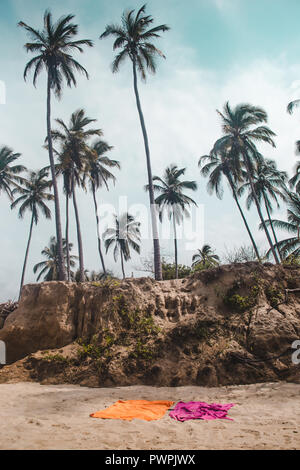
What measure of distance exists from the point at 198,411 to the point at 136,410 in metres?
1.24

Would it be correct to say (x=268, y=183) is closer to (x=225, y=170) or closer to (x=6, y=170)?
(x=225, y=170)

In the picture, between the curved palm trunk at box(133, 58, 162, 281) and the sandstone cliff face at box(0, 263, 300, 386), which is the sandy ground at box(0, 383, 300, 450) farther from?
the curved palm trunk at box(133, 58, 162, 281)

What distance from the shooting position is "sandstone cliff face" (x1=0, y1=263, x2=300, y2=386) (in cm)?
864

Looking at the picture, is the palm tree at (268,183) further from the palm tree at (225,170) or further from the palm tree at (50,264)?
the palm tree at (50,264)

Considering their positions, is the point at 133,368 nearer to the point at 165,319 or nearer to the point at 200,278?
the point at 165,319

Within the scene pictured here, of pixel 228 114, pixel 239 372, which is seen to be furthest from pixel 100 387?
pixel 228 114

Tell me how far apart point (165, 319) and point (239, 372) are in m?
3.12

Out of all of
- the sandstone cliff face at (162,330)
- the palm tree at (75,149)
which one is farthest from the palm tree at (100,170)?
the sandstone cliff face at (162,330)

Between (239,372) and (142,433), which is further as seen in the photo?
(239,372)

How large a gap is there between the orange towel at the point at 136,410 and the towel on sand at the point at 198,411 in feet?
0.96

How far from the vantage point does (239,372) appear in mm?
8297

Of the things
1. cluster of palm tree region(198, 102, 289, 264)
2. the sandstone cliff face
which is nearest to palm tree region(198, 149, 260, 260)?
cluster of palm tree region(198, 102, 289, 264)
